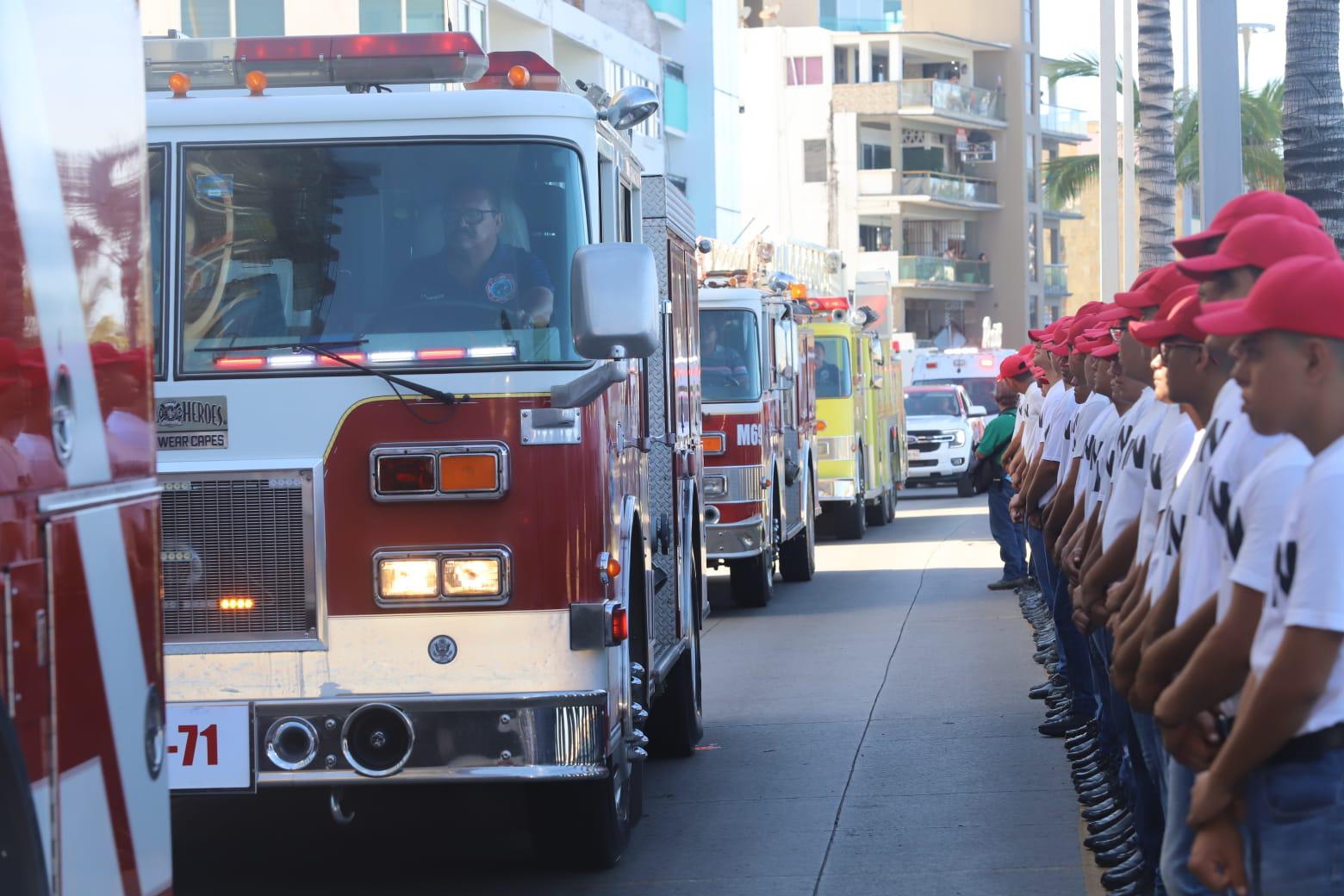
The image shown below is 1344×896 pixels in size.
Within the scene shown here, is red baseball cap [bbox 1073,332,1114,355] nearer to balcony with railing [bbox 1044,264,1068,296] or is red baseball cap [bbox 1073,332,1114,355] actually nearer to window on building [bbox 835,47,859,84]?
window on building [bbox 835,47,859,84]

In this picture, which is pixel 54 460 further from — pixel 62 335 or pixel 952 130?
pixel 952 130

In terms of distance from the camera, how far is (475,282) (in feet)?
22.1

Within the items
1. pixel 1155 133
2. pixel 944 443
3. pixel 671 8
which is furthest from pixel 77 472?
pixel 671 8

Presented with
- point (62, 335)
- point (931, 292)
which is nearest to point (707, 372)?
point (62, 335)

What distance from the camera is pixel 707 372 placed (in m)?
17.4

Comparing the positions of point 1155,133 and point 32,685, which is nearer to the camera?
point 32,685

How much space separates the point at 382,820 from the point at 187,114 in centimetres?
357

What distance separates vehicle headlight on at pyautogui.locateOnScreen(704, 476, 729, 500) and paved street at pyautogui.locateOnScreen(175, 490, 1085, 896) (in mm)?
2887

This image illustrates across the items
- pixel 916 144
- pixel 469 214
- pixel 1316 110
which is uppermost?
pixel 916 144

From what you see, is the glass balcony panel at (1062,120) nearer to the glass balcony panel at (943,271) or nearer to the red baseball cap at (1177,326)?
the glass balcony panel at (943,271)

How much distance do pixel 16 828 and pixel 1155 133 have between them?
2103cm

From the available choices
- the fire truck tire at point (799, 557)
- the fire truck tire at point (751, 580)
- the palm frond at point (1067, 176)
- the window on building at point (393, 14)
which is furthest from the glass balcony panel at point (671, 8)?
the fire truck tire at point (751, 580)

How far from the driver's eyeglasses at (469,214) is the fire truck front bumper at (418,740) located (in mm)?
1622

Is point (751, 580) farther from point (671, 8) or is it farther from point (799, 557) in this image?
point (671, 8)
